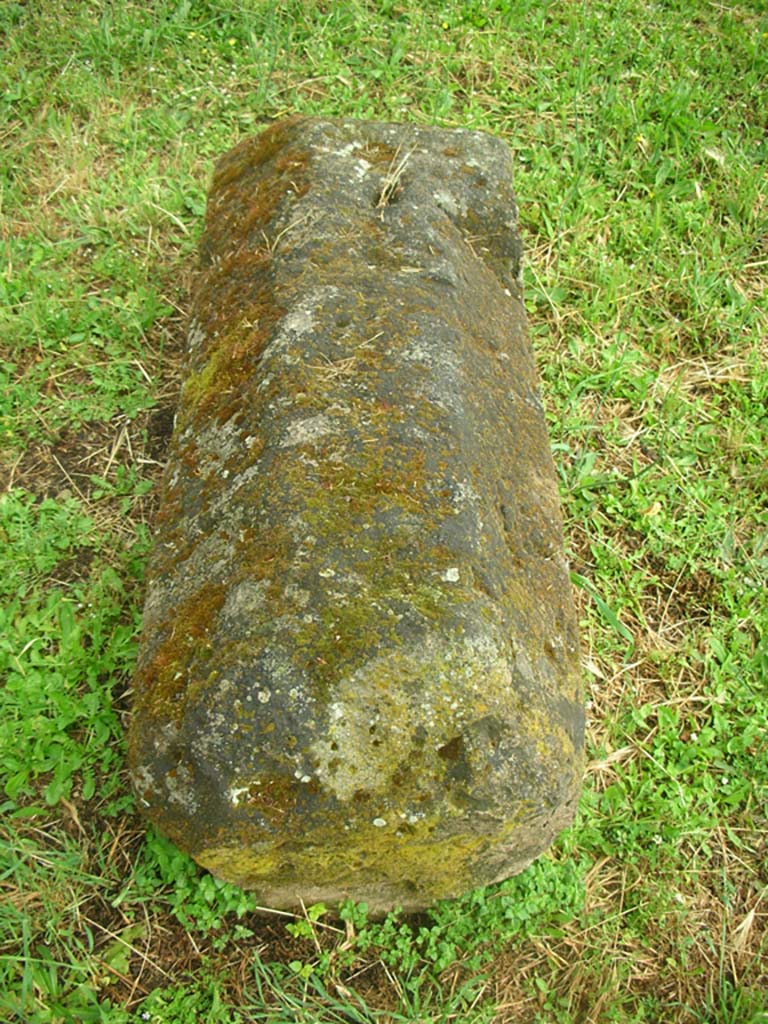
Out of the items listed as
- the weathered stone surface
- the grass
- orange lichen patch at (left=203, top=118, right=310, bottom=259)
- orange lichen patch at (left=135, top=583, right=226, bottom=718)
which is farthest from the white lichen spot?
the grass

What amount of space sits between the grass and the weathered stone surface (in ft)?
1.01

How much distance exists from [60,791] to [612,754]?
157 centimetres

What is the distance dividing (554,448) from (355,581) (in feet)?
5.45

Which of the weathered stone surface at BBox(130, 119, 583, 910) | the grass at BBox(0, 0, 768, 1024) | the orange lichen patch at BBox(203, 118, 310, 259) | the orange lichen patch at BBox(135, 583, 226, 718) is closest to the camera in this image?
the weathered stone surface at BBox(130, 119, 583, 910)

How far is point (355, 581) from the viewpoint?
1.94 meters

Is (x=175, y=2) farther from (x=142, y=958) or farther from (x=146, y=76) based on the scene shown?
(x=142, y=958)

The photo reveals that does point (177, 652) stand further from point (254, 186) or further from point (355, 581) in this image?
point (254, 186)

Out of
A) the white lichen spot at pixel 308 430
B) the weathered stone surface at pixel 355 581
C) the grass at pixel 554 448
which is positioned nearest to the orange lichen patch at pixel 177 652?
the weathered stone surface at pixel 355 581

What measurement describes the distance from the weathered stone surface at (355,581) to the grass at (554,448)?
309 mm

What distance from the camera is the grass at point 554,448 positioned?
229cm

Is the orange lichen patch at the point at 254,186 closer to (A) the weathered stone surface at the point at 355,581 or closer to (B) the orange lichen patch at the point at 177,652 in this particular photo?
(A) the weathered stone surface at the point at 355,581

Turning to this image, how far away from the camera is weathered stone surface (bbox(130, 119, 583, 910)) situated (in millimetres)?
1868

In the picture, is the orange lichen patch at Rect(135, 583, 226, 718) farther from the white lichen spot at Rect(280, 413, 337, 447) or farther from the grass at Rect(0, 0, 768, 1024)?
the grass at Rect(0, 0, 768, 1024)

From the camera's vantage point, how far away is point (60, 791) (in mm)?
2416
